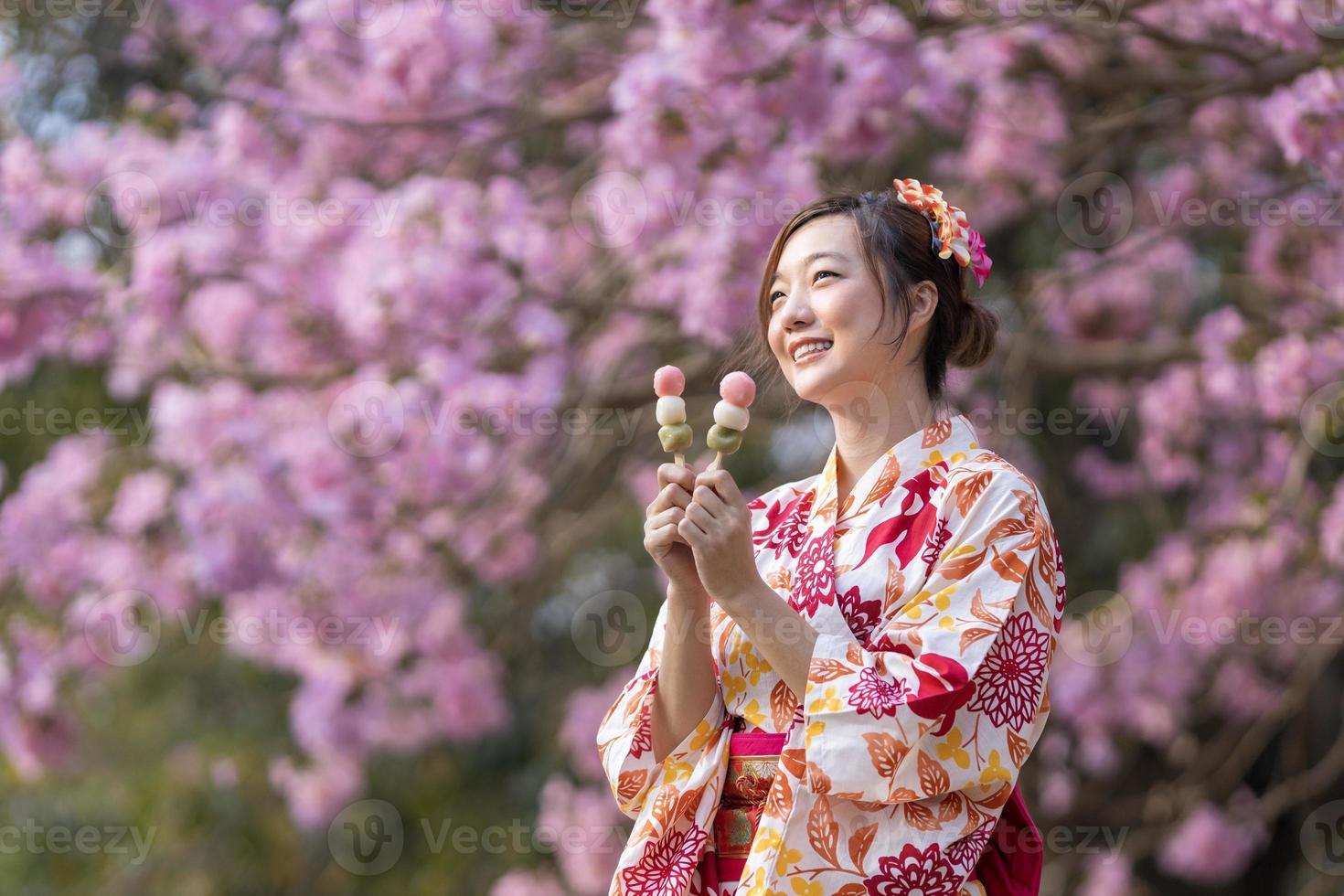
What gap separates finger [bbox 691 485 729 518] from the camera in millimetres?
1499

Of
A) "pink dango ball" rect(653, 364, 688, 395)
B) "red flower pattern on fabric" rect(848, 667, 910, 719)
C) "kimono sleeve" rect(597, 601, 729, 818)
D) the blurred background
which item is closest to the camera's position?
"red flower pattern on fabric" rect(848, 667, 910, 719)

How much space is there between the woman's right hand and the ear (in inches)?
11.2

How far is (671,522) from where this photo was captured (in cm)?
152

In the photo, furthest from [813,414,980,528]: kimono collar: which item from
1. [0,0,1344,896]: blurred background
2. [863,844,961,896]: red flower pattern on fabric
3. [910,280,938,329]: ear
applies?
[0,0,1344,896]: blurred background

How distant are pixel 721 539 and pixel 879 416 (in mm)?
283

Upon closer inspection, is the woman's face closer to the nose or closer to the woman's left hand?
the nose

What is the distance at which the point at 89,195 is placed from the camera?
411cm

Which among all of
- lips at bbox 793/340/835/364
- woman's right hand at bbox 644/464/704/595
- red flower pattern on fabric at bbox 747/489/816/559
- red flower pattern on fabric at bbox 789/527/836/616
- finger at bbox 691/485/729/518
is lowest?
red flower pattern on fabric at bbox 747/489/816/559

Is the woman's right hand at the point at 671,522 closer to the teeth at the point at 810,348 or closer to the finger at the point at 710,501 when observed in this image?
the finger at the point at 710,501

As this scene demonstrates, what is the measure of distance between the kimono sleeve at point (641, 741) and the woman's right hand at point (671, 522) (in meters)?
0.09

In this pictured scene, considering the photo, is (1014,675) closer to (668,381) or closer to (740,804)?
(740,804)

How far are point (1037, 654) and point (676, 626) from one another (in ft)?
1.14

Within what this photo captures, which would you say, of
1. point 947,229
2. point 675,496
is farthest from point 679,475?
point 947,229

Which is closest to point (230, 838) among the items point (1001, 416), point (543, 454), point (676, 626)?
point (543, 454)
